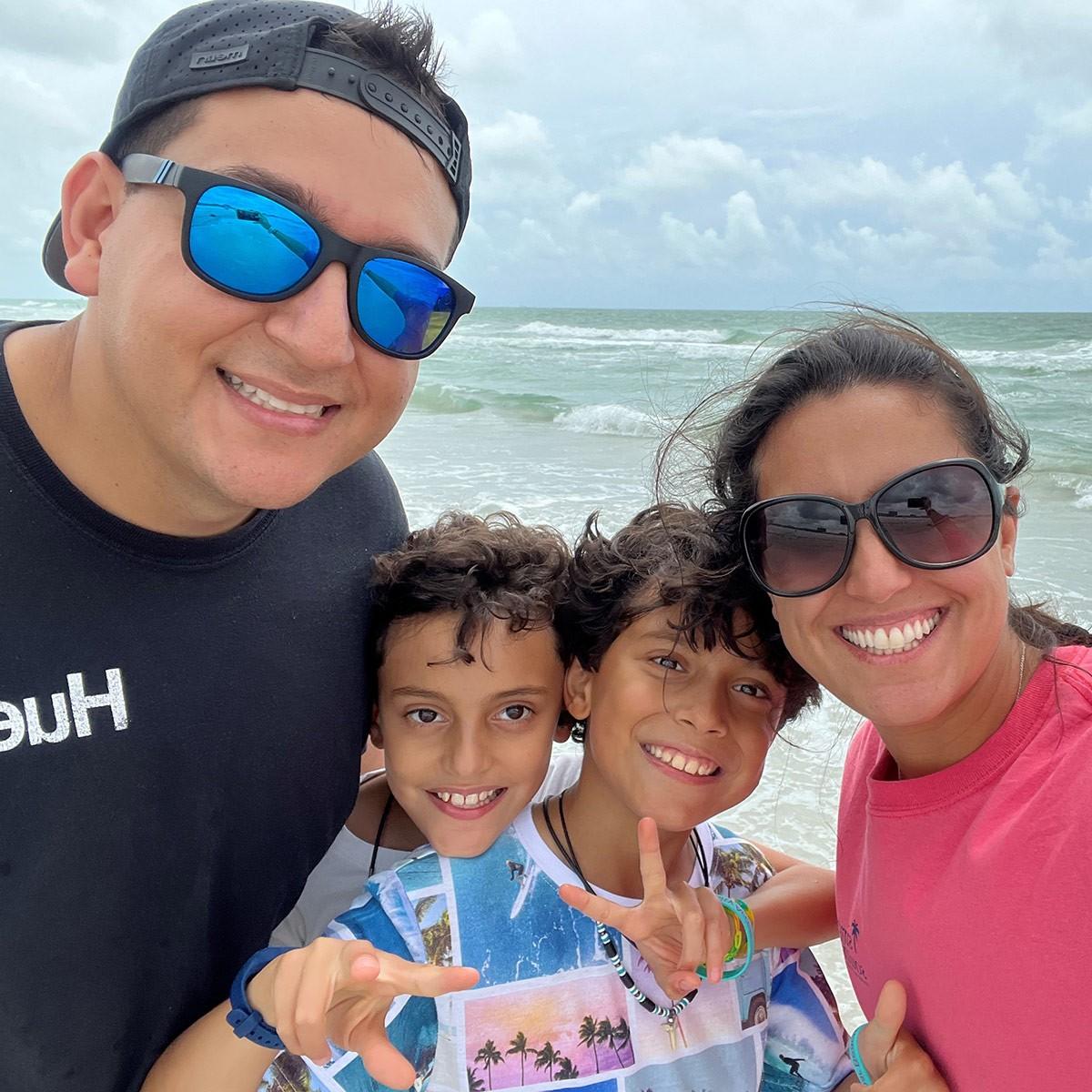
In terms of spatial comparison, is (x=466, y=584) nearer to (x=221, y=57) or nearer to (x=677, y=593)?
(x=677, y=593)

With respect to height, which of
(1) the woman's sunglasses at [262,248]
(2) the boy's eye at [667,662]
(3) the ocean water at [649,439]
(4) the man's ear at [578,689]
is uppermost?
(1) the woman's sunglasses at [262,248]

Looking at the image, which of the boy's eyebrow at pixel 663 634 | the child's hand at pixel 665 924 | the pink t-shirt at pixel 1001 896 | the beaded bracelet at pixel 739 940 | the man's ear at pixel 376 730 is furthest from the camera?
the man's ear at pixel 376 730

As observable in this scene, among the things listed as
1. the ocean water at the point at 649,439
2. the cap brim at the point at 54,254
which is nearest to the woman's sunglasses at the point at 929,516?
the ocean water at the point at 649,439

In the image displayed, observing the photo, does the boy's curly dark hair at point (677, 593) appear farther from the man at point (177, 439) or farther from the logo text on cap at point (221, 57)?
the logo text on cap at point (221, 57)

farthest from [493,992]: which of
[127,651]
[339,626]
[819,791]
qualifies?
[819,791]

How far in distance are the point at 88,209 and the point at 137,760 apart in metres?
1.07

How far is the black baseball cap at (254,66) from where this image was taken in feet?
5.63

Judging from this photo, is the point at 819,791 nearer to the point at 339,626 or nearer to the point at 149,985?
the point at 339,626

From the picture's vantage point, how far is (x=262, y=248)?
5.48 ft

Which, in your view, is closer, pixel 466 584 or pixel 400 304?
pixel 400 304

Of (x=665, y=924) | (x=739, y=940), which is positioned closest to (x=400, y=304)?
(x=665, y=924)

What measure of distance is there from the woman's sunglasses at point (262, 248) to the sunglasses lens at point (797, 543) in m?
0.87

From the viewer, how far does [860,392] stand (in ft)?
6.10

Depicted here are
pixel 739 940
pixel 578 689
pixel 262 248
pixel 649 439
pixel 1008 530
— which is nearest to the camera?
pixel 262 248
